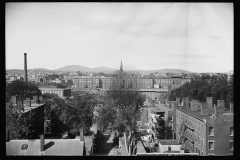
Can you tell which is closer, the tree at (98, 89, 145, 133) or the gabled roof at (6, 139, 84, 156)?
the gabled roof at (6, 139, 84, 156)

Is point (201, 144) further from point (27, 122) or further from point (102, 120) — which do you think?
point (27, 122)

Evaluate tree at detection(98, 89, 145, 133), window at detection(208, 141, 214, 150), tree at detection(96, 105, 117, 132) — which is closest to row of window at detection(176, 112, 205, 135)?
window at detection(208, 141, 214, 150)

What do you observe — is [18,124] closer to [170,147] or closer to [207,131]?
[170,147]

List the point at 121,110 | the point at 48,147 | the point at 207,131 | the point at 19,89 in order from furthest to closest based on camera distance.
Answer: the point at 19,89, the point at 121,110, the point at 207,131, the point at 48,147

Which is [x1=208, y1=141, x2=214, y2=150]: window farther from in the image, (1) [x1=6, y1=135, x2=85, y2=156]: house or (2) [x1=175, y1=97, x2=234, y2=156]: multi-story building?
(1) [x1=6, y1=135, x2=85, y2=156]: house

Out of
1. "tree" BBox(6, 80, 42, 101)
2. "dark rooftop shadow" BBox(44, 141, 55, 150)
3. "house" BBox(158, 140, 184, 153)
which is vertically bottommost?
"house" BBox(158, 140, 184, 153)

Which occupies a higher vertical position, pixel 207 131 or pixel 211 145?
pixel 207 131

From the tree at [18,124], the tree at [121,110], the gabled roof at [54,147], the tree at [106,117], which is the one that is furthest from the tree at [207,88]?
the tree at [18,124]

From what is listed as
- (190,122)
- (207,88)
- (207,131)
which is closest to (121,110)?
(190,122)
